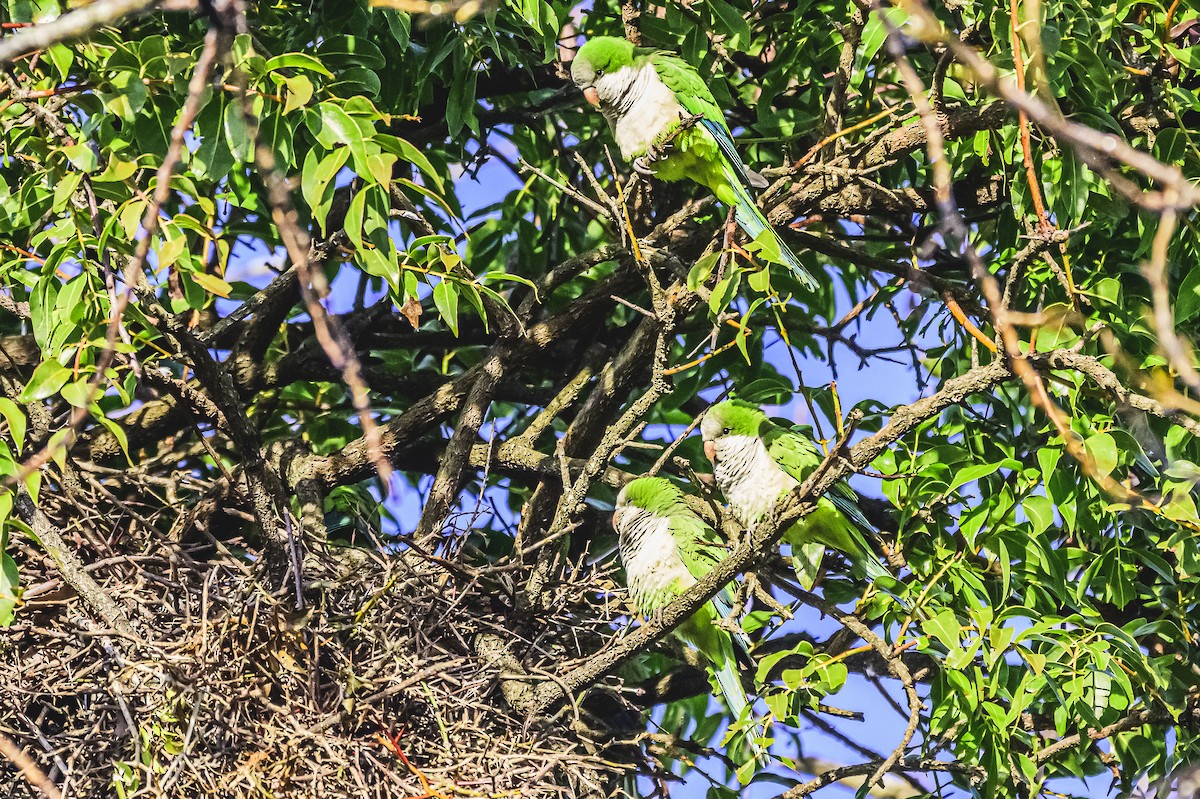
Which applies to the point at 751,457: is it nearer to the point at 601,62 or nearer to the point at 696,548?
the point at 696,548

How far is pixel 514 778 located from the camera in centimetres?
264

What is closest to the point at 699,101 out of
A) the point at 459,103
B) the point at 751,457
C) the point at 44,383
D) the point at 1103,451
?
the point at 459,103

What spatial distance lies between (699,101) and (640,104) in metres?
0.17

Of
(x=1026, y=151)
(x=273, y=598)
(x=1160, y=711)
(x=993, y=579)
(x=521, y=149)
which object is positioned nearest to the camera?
(x=1026, y=151)

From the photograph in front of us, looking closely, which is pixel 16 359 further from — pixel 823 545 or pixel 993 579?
pixel 993 579

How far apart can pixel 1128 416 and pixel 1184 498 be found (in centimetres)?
35

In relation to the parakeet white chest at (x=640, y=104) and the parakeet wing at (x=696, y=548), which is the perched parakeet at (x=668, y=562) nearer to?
the parakeet wing at (x=696, y=548)

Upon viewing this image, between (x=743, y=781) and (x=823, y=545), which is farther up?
(x=823, y=545)

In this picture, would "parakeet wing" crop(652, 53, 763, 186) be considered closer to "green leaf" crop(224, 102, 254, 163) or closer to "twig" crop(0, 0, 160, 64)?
"green leaf" crop(224, 102, 254, 163)

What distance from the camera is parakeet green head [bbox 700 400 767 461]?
135 inches

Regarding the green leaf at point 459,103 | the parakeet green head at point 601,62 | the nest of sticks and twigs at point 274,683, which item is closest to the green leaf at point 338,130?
the green leaf at point 459,103

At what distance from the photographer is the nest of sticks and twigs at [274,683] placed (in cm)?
247

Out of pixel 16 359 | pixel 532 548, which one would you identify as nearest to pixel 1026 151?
pixel 532 548

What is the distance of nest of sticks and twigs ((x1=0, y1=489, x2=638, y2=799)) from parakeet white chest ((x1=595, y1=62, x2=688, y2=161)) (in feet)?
4.19
